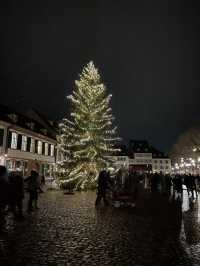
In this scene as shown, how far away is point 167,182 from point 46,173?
87.8ft

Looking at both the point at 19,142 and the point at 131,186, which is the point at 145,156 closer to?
the point at 19,142

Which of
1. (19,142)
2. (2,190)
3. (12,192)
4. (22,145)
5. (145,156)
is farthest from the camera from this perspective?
(145,156)

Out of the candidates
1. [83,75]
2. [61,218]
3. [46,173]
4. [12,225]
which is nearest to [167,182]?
[83,75]

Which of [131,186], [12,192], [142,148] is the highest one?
[142,148]

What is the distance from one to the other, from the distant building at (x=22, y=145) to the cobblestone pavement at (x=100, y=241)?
2089 cm

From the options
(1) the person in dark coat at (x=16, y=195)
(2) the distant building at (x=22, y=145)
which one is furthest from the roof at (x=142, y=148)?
(1) the person in dark coat at (x=16, y=195)

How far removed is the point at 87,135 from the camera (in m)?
31.1

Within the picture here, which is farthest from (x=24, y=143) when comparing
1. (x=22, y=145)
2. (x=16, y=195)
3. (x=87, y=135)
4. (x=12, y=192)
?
(x=12, y=192)

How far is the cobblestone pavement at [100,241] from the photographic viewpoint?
6789 millimetres

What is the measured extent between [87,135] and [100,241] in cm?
2264

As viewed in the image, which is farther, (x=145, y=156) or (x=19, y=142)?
(x=145, y=156)

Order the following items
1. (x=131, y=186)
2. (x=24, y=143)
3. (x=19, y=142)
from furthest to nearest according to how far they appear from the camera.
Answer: (x=24, y=143) → (x=19, y=142) → (x=131, y=186)

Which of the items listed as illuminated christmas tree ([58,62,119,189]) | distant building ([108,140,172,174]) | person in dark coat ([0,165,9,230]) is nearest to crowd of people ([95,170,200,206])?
illuminated christmas tree ([58,62,119,189])

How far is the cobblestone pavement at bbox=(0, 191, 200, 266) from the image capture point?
6789mm
